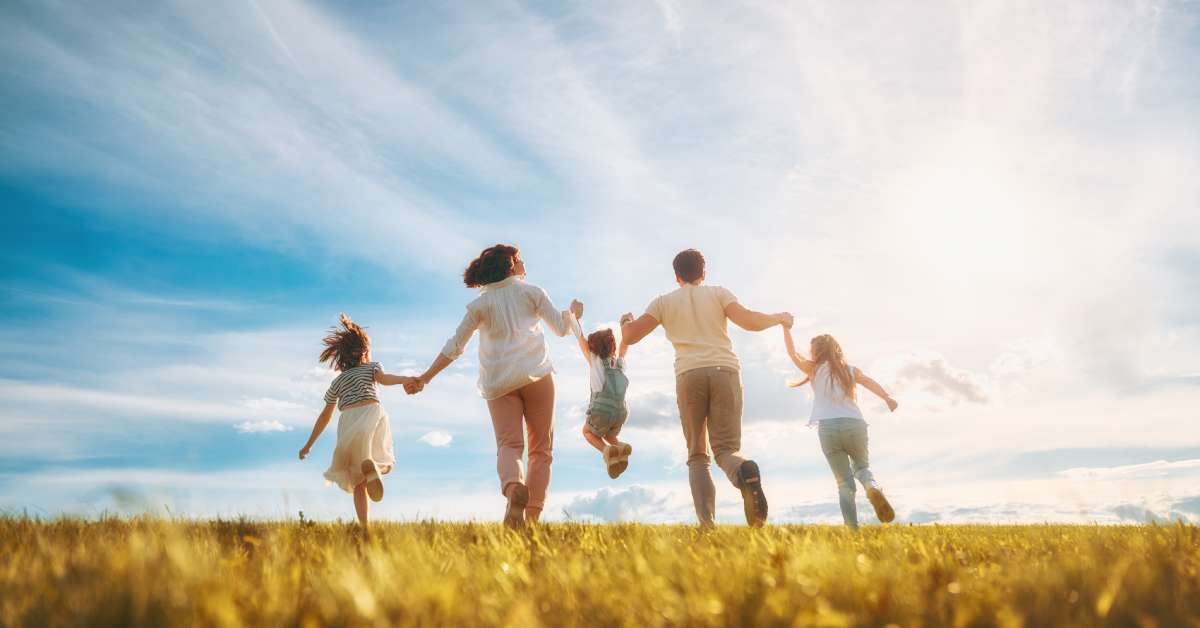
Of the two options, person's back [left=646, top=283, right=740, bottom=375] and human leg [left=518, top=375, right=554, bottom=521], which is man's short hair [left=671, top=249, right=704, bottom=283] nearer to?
person's back [left=646, top=283, right=740, bottom=375]

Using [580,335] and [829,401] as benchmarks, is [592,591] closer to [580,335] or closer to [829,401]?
[580,335]

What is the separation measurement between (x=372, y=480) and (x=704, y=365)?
379cm

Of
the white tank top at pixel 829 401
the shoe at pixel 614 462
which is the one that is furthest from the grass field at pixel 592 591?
the white tank top at pixel 829 401

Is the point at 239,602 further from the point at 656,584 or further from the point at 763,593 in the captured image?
the point at 763,593

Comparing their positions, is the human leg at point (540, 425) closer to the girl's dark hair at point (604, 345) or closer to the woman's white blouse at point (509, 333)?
the woman's white blouse at point (509, 333)

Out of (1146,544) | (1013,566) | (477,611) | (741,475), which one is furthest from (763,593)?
(741,475)

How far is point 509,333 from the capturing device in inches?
307

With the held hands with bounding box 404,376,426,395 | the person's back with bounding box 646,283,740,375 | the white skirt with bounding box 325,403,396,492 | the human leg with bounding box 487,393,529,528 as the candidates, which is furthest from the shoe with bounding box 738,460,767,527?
the white skirt with bounding box 325,403,396,492

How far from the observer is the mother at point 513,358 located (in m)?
7.53

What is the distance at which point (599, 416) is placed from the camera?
27.7 feet

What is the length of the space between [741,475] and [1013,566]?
3789mm

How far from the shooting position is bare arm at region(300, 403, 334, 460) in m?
8.72

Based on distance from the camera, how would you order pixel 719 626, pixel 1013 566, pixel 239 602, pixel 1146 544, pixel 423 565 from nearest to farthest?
pixel 719 626 → pixel 239 602 → pixel 423 565 → pixel 1013 566 → pixel 1146 544

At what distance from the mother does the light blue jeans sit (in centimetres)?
364
